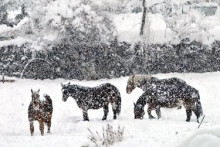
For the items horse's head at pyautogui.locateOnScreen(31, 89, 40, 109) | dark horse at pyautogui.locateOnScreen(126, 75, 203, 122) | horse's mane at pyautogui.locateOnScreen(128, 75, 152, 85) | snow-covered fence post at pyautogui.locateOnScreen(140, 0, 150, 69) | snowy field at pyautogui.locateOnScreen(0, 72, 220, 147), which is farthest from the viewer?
snow-covered fence post at pyautogui.locateOnScreen(140, 0, 150, 69)

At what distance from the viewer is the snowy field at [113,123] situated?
327 inches

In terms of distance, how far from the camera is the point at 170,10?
24.4 meters

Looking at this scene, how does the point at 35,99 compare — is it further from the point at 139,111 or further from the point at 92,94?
the point at 139,111

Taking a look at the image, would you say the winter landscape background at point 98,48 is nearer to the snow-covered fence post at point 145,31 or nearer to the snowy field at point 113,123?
the snow-covered fence post at point 145,31

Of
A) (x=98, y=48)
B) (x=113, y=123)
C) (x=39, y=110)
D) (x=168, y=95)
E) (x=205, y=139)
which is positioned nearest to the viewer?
(x=205, y=139)

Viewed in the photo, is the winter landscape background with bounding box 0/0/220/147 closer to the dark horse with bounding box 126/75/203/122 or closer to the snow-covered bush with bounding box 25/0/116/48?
the snow-covered bush with bounding box 25/0/116/48

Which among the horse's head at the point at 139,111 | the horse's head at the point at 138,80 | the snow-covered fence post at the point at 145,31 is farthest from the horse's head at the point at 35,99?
the snow-covered fence post at the point at 145,31

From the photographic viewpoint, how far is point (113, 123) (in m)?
12.8

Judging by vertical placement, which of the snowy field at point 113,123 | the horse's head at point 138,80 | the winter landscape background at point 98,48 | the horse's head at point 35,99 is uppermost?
the winter landscape background at point 98,48

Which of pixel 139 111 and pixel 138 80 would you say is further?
pixel 138 80

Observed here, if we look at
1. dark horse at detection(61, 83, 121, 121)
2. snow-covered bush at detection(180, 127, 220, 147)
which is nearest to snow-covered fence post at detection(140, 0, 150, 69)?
dark horse at detection(61, 83, 121, 121)

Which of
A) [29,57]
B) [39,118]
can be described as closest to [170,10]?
[29,57]

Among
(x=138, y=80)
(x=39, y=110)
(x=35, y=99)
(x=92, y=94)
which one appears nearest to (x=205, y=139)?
(x=35, y=99)

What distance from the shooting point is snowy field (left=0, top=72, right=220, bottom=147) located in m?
8.31
